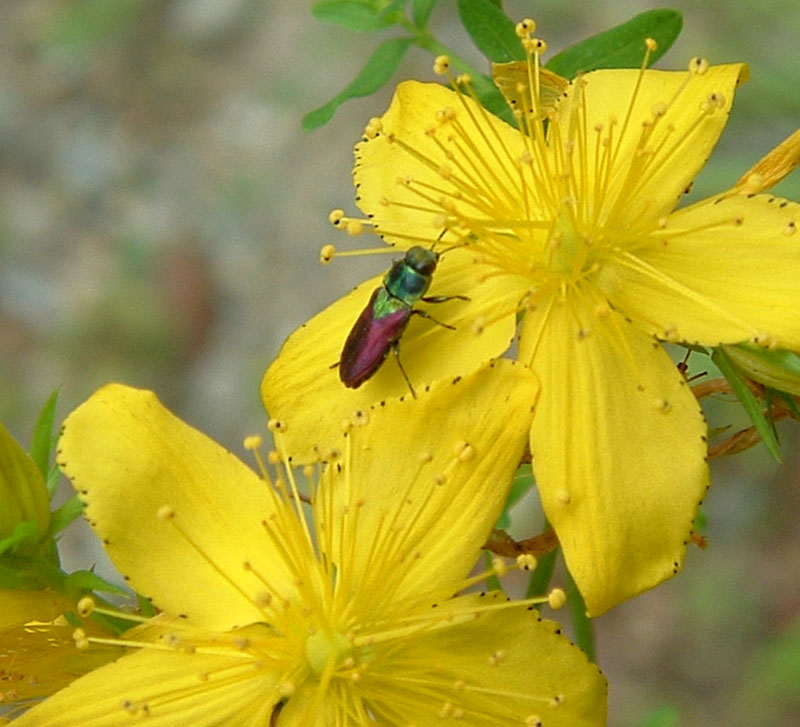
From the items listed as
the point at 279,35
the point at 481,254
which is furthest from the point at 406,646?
the point at 279,35

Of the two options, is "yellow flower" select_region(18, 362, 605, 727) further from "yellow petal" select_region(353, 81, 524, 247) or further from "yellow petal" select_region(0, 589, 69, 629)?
"yellow petal" select_region(353, 81, 524, 247)

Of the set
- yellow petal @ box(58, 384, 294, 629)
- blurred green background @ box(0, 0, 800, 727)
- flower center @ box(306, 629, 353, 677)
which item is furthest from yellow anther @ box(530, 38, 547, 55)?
blurred green background @ box(0, 0, 800, 727)

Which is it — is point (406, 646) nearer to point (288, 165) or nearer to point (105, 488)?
Answer: point (105, 488)

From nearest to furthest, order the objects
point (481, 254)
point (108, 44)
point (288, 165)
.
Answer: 1. point (481, 254)
2. point (288, 165)
3. point (108, 44)

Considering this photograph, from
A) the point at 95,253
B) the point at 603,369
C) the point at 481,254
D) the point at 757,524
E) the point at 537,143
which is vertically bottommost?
the point at 757,524

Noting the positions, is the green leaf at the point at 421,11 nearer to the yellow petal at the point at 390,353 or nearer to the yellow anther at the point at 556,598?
the yellow petal at the point at 390,353

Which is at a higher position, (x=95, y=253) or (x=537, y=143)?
(x=537, y=143)

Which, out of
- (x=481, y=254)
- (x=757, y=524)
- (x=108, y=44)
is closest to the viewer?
(x=481, y=254)
